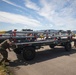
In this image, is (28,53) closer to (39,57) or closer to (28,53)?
(28,53)

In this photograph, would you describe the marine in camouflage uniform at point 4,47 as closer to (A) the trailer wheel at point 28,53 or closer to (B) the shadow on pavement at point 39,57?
(B) the shadow on pavement at point 39,57

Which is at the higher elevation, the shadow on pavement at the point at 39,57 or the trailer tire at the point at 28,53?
the trailer tire at the point at 28,53

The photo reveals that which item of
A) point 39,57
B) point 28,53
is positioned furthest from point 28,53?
point 39,57

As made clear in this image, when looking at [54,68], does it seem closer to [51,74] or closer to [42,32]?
[51,74]

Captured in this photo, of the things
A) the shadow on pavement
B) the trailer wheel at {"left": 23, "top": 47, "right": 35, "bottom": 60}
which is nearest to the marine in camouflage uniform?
the shadow on pavement

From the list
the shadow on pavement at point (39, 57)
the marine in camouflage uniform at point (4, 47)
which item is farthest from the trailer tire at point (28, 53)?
the marine in camouflage uniform at point (4, 47)

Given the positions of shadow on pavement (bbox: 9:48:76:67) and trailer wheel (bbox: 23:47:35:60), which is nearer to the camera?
shadow on pavement (bbox: 9:48:76:67)

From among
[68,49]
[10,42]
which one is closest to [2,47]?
[10,42]

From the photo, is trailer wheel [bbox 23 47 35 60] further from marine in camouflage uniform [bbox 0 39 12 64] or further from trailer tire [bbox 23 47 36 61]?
marine in camouflage uniform [bbox 0 39 12 64]

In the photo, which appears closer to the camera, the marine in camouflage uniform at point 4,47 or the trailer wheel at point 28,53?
the marine in camouflage uniform at point 4,47

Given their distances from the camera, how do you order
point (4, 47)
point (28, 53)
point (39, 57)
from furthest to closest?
point (39, 57), point (28, 53), point (4, 47)

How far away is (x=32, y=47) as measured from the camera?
9.56 metres

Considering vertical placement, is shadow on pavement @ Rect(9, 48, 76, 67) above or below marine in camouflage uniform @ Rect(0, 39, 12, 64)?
below

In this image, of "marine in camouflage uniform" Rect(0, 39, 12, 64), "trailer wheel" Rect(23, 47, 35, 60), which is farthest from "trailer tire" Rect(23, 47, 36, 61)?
"marine in camouflage uniform" Rect(0, 39, 12, 64)
